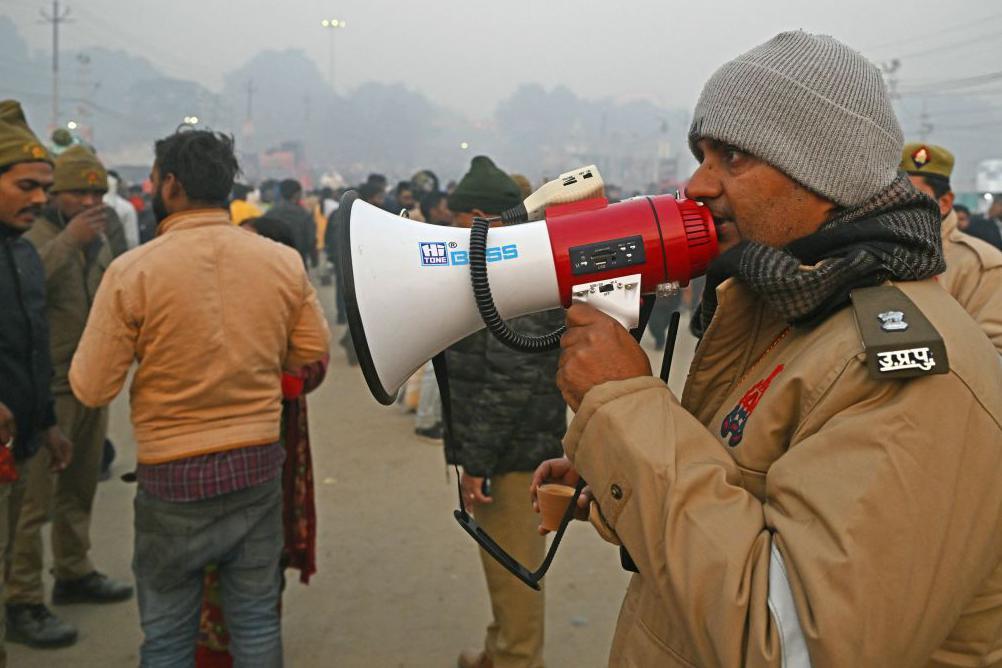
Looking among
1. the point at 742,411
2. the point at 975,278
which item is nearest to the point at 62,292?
the point at 742,411

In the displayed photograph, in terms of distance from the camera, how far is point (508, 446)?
116 inches

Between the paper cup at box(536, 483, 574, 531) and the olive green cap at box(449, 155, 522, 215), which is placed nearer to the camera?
the paper cup at box(536, 483, 574, 531)

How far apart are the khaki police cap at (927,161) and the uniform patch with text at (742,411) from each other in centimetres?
308

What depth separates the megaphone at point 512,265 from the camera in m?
1.36

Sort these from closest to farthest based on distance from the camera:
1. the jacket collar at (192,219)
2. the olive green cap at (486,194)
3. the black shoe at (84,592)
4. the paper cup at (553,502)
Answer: the paper cup at (553,502), the jacket collar at (192,219), the olive green cap at (486,194), the black shoe at (84,592)

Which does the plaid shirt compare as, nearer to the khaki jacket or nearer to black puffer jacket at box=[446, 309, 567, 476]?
black puffer jacket at box=[446, 309, 567, 476]

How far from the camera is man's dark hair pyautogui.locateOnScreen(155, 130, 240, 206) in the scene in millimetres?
2541

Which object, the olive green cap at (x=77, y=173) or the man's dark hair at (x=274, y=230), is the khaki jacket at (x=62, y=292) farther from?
the man's dark hair at (x=274, y=230)

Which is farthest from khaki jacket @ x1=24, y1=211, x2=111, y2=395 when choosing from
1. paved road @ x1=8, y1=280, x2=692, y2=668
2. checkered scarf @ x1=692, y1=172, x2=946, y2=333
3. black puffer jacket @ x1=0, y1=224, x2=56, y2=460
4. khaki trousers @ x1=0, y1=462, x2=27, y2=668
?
checkered scarf @ x1=692, y1=172, x2=946, y2=333

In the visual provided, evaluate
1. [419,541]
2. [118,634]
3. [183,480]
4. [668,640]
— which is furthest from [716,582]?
[419,541]

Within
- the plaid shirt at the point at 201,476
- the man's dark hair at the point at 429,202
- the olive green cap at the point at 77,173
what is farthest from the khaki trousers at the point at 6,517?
the man's dark hair at the point at 429,202

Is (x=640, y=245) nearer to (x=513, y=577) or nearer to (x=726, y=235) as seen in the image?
(x=726, y=235)

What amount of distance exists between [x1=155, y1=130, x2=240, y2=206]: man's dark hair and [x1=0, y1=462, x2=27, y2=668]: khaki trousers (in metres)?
1.13

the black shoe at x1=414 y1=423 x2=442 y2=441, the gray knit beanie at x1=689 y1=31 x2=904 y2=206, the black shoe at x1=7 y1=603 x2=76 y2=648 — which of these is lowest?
the black shoe at x1=414 y1=423 x2=442 y2=441
